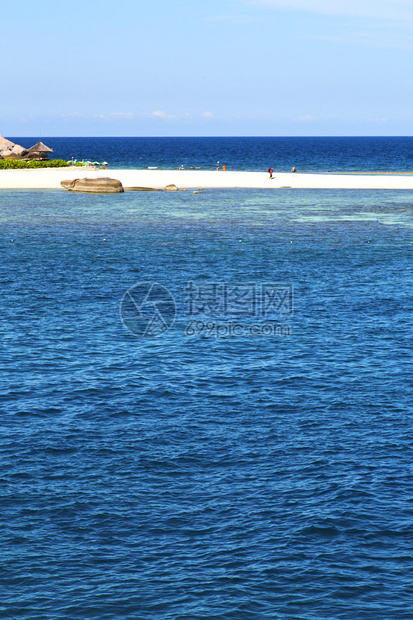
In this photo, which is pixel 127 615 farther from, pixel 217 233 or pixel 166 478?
pixel 217 233

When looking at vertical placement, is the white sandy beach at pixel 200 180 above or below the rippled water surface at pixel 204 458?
above

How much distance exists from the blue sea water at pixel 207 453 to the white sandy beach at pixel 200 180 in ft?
219

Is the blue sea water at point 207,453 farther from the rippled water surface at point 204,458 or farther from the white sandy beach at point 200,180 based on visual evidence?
the white sandy beach at point 200,180

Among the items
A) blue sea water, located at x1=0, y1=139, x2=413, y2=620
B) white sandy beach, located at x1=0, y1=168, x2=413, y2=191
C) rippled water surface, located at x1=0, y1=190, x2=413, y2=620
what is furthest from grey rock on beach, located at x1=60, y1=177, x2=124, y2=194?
rippled water surface, located at x1=0, y1=190, x2=413, y2=620

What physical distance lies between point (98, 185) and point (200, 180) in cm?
2539

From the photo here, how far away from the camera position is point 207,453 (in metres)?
22.4

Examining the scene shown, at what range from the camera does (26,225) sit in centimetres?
7225

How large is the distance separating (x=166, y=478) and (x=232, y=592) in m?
5.26

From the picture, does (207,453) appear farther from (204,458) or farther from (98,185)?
(98,185)

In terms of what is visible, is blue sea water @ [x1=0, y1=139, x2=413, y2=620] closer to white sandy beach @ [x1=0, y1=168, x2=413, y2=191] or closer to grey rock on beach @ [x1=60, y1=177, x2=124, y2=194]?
grey rock on beach @ [x1=60, y1=177, x2=124, y2=194]

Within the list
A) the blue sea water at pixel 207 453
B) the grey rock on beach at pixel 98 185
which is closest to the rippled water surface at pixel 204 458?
the blue sea water at pixel 207 453

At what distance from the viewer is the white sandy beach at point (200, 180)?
4451 inches

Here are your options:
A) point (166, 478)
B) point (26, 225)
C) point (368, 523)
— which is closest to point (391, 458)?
point (368, 523)

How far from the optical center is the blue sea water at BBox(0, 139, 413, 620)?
1630 cm
